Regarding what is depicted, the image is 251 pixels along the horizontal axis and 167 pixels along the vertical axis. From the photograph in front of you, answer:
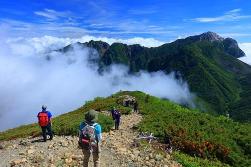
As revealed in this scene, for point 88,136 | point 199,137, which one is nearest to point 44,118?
point 199,137

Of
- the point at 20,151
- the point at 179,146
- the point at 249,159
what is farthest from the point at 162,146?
the point at 20,151

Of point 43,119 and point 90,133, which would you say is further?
point 43,119

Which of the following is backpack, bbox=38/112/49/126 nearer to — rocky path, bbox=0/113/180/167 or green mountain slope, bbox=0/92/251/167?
rocky path, bbox=0/113/180/167

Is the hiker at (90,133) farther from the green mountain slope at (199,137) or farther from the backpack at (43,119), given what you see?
the backpack at (43,119)

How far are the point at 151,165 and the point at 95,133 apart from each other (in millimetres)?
6952

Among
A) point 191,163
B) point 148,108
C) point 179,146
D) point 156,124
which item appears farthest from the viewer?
point 148,108

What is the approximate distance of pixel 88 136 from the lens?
15164mm

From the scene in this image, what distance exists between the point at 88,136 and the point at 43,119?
39.4 ft

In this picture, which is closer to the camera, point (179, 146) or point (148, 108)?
point (179, 146)

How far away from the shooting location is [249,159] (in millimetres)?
28734

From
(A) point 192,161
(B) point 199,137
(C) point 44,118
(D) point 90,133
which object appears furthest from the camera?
(B) point 199,137

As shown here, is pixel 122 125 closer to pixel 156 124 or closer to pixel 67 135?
pixel 156 124

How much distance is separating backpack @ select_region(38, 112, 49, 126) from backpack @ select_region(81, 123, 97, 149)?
1158cm

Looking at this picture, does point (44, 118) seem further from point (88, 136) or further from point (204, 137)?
Answer: point (88, 136)
